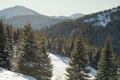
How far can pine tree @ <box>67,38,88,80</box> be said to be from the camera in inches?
1187

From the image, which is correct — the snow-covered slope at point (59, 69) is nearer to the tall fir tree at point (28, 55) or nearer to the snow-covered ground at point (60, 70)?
the snow-covered ground at point (60, 70)

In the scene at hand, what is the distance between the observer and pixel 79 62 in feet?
99.0

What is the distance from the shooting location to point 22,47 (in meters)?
31.7

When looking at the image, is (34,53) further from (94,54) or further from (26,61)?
(94,54)

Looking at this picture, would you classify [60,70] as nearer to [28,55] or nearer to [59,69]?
A: [59,69]

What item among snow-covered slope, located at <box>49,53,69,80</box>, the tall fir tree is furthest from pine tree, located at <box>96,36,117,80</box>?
snow-covered slope, located at <box>49,53,69,80</box>

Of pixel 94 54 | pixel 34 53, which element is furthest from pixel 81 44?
pixel 94 54

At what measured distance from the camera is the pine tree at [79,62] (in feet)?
98.9

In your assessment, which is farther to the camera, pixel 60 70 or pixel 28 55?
pixel 60 70

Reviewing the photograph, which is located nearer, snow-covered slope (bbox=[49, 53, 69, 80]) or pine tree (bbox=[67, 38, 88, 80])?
pine tree (bbox=[67, 38, 88, 80])

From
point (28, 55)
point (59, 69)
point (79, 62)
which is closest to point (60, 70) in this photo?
point (59, 69)

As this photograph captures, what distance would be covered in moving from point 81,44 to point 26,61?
7372 mm

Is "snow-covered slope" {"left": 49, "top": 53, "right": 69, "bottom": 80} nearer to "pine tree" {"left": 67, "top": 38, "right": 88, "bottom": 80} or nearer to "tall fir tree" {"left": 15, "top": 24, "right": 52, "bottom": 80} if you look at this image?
"tall fir tree" {"left": 15, "top": 24, "right": 52, "bottom": 80}

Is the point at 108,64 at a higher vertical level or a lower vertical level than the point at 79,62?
lower
